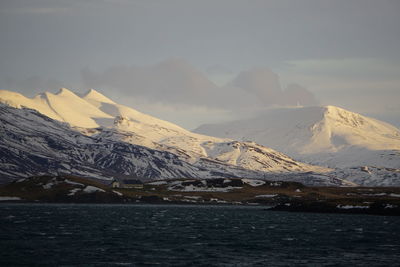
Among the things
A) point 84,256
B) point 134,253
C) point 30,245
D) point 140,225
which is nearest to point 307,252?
point 134,253

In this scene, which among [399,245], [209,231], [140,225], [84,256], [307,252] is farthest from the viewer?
[140,225]

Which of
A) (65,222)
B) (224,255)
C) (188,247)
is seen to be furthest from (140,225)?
(224,255)

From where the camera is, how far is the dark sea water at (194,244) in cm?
9862

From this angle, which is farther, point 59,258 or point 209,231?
point 209,231

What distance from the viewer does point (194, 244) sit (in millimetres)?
120875

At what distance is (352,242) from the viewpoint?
12581 cm

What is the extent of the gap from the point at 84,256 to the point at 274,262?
27.3m

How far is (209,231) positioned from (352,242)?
117ft

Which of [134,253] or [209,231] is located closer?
[134,253]

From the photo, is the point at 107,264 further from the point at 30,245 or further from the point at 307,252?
the point at 307,252

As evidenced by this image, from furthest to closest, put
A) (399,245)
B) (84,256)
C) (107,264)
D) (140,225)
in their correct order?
(140,225) → (399,245) → (84,256) → (107,264)

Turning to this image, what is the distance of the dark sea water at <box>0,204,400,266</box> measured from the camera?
98.6m

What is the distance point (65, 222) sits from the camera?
6786 inches

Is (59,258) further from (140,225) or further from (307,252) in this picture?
(140,225)
